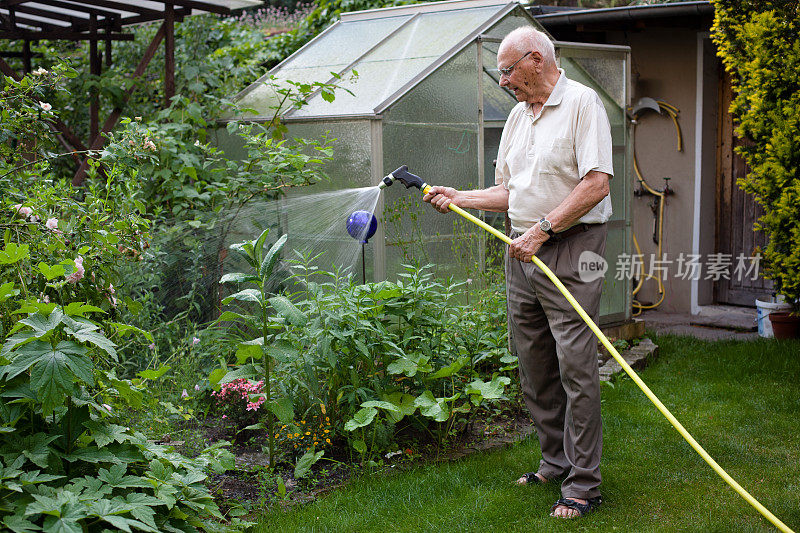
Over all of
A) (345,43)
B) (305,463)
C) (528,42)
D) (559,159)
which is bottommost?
(305,463)

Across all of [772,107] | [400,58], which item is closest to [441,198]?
[400,58]

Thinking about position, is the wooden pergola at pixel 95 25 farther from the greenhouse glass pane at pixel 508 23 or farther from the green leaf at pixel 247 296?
the green leaf at pixel 247 296

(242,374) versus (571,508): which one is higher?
(242,374)

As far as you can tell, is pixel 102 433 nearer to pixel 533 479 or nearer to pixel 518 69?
pixel 533 479

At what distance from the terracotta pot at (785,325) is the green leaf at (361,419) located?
406cm

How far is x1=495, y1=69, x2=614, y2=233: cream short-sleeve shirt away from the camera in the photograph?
319cm

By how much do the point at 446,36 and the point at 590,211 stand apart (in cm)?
282

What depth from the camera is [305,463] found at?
353 centimetres

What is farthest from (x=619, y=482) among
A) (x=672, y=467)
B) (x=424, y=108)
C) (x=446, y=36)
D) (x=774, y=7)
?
(x=774, y=7)

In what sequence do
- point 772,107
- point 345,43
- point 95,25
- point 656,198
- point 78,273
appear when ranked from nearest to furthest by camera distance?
point 78,273, point 772,107, point 345,43, point 95,25, point 656,198

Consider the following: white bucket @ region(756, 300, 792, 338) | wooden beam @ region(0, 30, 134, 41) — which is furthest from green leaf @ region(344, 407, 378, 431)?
wooden beam @ region(0, 30, 134, 41)

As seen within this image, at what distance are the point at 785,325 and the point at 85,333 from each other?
17.9 feet

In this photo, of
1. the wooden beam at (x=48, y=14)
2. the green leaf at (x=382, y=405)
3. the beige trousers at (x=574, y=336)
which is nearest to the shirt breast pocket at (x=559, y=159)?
the beige trousers at (x=574, y=336)

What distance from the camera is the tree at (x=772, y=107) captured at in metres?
5.61
